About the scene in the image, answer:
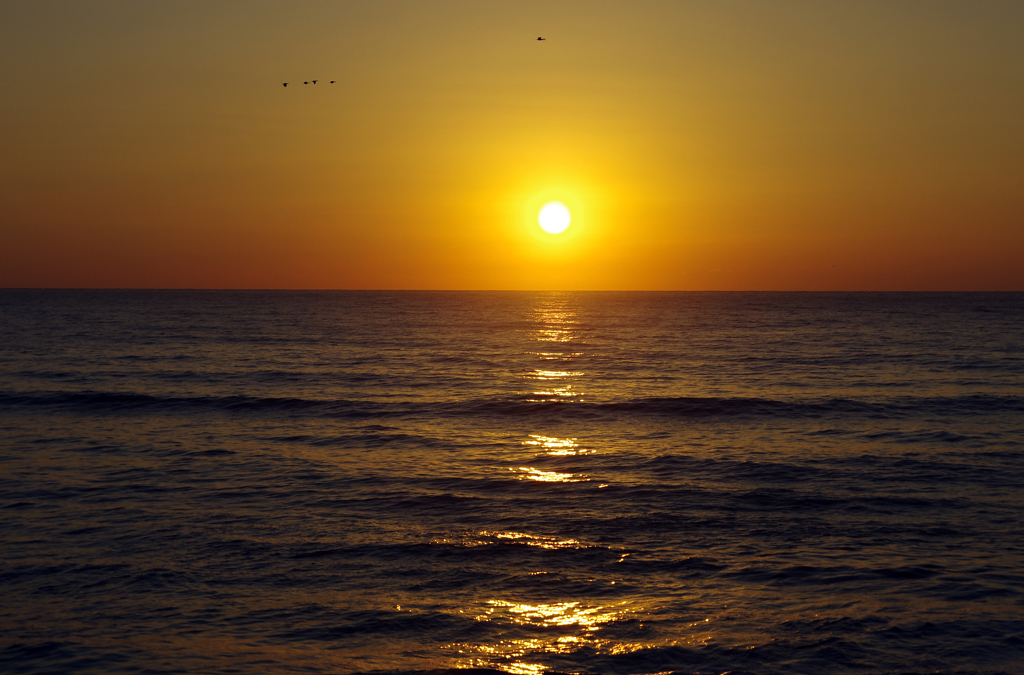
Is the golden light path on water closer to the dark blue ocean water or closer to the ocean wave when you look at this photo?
the dark blue ocean water

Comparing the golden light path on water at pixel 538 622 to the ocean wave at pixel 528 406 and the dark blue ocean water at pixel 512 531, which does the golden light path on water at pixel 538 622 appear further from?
the ocean wave at pixel 528 406

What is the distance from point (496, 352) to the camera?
2443 inches

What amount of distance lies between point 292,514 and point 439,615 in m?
6.46

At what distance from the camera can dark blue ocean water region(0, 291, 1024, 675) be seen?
1045 centimetres

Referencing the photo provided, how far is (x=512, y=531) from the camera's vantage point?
50.9 ft

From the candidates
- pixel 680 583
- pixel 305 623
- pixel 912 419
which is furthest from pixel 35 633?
pixel 912 419

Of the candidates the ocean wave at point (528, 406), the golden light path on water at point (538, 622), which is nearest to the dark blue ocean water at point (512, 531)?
the golden light path on water at point (538, 622)

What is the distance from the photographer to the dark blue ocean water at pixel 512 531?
10.5m

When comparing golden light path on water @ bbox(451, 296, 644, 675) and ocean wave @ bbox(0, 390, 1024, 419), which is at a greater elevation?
ocean wave @ bbox(0, 390, 1024, 419)

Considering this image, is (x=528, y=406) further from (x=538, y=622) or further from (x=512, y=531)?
→ (x=538, y=622)

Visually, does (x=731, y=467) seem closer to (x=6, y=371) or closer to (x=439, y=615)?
(x=439, y=615)

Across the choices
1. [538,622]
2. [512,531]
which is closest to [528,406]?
[512,531]

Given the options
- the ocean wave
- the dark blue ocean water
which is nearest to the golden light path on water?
the dark blue ocean water

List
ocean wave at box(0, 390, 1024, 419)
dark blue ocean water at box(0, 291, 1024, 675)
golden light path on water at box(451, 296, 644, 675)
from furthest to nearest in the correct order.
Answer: ocean wave at box(0, 390, 1024, 419)
dark blue ocean water at box(0, 291, 1024, 675)
golden light path on water at box(451, 296, 644, 675)
